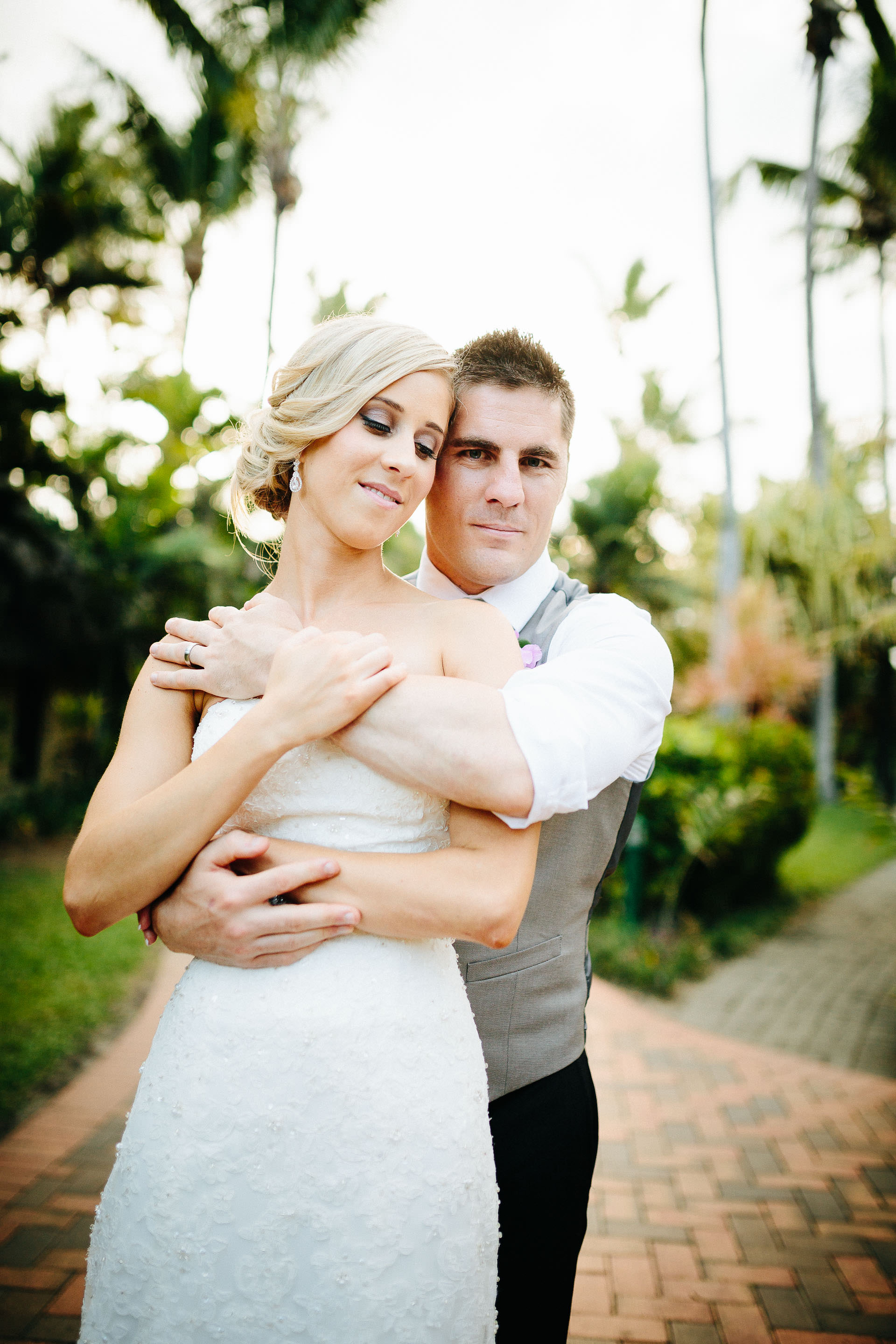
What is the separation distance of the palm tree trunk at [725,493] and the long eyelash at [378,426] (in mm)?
11624

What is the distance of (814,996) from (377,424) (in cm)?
639

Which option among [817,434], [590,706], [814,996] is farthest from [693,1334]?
[817,434]

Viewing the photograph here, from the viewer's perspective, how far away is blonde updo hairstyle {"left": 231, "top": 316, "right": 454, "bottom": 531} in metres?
1.46

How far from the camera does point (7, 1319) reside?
9.10 ft

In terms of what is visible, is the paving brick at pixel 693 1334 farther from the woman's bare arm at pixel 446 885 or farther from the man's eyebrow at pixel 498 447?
the man's eyebrow at pixel 498 447

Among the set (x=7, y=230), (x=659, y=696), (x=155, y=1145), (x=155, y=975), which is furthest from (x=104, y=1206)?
(x=7, y=230)

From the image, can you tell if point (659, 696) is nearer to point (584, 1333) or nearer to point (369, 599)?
point (369, 599)

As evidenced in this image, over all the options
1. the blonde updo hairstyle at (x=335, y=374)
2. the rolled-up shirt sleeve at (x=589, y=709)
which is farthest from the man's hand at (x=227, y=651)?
the rolled-up shirt sleeve at (x=589, y=709)

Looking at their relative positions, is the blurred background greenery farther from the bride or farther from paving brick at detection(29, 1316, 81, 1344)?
the bride

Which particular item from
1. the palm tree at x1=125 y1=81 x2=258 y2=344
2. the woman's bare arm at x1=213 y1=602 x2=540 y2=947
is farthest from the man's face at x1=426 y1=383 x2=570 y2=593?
the palm tree at x1=125 y1=81 x2=258 y2=344

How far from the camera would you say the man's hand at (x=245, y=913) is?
1.26 m

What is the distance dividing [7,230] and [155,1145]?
15118 mm

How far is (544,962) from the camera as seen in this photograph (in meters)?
1.68

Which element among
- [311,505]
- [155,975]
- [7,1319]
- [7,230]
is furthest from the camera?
[7,230]
